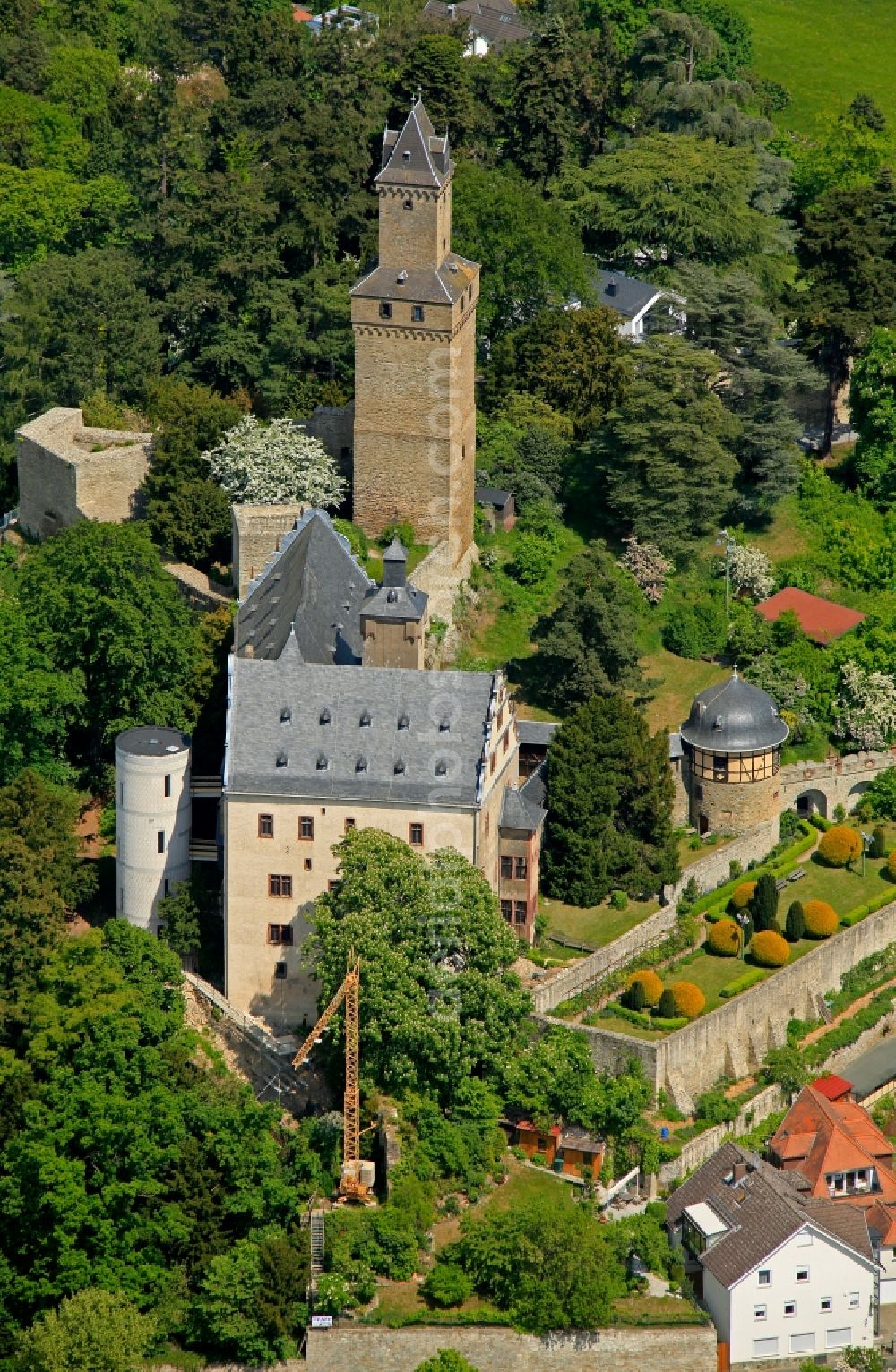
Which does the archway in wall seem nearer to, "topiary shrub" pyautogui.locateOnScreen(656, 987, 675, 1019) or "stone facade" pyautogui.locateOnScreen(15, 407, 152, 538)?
"topiary shrub" pyautogui.locateOnScreen(656, 987, 675, 1019)

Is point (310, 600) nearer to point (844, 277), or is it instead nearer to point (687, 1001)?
point (687, 1001)

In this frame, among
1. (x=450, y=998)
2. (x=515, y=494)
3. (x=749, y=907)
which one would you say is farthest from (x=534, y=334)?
(x=450, y=998)

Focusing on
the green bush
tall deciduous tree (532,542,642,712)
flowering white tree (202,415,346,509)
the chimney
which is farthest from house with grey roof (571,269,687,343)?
the green bush

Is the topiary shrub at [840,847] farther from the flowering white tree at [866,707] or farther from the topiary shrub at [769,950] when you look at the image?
the topiary shrub at [769,950]

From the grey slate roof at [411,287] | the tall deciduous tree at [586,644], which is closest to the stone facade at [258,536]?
the grey slate roof at [411,287]

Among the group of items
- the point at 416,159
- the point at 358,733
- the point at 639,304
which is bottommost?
the point at 358,733

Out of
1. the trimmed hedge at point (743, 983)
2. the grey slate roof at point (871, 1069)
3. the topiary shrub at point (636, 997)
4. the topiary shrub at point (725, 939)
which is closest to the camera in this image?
the topiary shrub at point (636, 997)

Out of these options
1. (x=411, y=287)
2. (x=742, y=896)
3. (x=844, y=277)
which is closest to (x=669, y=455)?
(x=411, y=287)

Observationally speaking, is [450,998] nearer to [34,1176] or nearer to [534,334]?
[34,1176]
